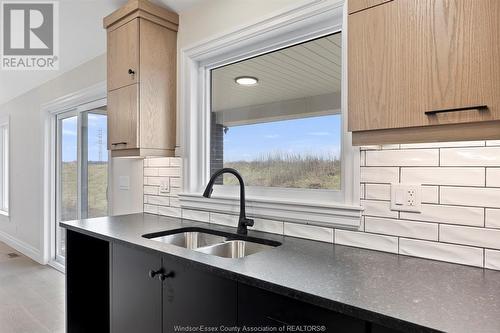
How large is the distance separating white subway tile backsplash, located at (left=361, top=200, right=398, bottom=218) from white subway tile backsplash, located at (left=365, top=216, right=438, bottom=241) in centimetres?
2

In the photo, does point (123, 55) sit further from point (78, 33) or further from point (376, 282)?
point (376, 282)

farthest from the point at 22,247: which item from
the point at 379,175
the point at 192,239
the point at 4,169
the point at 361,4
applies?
the point at 361,4

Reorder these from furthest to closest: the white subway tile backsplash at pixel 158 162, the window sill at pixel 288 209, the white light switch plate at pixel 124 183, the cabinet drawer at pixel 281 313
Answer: the white light switch plate at pixel 124 183 < the white subway tile backsplash at pixel 158 162 < the window sill at pixel 288 209 < the cabinet drawer at pixel 281 313

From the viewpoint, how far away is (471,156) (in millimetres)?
1261

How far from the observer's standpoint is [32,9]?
2.50m

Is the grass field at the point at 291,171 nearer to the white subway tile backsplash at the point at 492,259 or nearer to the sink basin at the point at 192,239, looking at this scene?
the sink basin at the point at 192,239

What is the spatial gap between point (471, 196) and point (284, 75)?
118cm

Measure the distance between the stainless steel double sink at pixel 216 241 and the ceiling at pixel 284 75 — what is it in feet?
2.74

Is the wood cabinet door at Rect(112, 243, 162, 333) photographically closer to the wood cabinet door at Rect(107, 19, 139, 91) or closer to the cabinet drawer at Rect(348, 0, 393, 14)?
the wood cabinet door at Rect(107, 19, 139, 91)

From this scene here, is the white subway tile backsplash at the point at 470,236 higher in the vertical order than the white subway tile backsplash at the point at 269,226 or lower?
higher

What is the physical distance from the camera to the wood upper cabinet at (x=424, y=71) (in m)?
0.99

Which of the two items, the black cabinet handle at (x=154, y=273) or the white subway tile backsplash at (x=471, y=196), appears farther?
the black cabinet handle at (x=154, y=273)

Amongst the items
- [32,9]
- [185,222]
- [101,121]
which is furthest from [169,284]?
[101,121]

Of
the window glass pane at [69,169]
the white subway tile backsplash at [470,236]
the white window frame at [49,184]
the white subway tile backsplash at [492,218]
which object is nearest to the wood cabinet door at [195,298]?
the white subway tile backsplash at [470,236]
